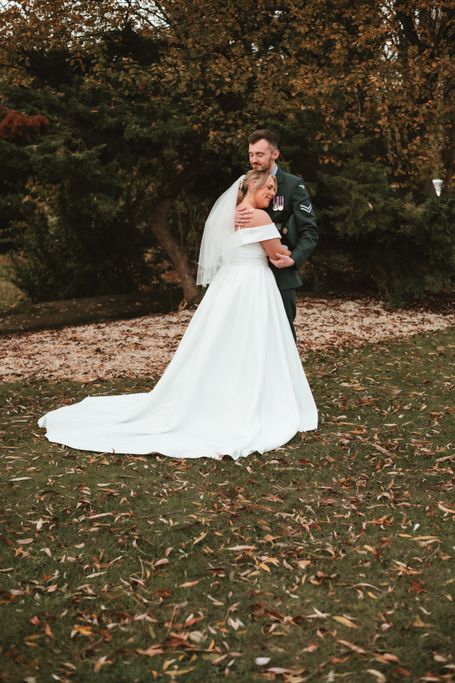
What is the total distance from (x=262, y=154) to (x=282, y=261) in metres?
0.83

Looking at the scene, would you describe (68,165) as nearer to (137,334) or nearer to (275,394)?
(137,334)

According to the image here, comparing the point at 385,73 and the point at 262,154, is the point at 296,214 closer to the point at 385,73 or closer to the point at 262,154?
the point at 262,154

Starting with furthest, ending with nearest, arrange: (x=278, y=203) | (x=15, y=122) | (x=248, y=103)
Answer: (x=248, y=103)
(x=15, y=122)
(x=278, y=203)

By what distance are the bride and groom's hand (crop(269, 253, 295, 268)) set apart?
4 centimetres

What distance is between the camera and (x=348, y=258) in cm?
1305

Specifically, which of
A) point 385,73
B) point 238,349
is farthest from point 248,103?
point 238,349

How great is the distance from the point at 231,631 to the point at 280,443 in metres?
2.46

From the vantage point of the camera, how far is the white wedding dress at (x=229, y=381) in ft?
18.1

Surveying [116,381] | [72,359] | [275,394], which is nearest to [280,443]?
[275,394]

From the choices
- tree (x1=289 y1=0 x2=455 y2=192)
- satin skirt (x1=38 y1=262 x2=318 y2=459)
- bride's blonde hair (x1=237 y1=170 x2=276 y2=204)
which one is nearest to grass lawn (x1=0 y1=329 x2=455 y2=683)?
satin skirt (x1=38 y1=262 x2=318 y2=459)

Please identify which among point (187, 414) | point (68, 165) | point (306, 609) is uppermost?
point (68, 165)

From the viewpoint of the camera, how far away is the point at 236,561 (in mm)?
3799

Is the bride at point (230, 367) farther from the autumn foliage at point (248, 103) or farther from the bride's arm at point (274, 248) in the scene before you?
the autumn foliage at point (248, 103)

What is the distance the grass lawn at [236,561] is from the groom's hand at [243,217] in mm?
1752
